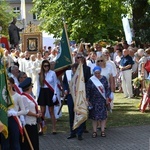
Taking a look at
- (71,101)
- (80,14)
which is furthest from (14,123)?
(80,14)

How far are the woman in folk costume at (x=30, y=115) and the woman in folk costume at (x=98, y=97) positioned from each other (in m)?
2.77

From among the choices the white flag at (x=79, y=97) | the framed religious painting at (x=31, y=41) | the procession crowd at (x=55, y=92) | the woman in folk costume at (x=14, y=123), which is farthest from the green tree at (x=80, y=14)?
the woman in folk costume at (x=14, y=123)

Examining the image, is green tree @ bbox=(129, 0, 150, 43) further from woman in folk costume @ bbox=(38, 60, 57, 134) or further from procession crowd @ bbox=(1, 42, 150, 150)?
woman in folk costume @ bbox=(38, 60, 57, 134)

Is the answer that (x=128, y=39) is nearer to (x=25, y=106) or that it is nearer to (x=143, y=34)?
(x=143, y=34)

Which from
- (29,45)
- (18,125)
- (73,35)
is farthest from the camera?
(73,35)

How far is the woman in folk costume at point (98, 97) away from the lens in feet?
36.9

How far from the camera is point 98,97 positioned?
1133 centimetres

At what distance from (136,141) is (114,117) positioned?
3.33m

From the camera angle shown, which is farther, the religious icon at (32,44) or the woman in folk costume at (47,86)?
the religious icon at (32,44)

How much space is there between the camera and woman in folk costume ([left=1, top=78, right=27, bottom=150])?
808 centimetres

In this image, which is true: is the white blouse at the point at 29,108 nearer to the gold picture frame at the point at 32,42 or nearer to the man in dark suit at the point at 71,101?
the man in dark suit at the point at 71,101

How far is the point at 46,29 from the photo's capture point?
32.3m

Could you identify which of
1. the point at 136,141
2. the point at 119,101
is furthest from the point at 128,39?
the point at 136,141

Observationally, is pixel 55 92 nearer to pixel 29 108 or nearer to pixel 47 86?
pixel 47 86
